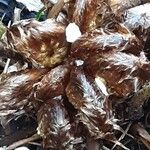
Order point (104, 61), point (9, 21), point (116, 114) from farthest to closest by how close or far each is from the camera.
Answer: point (9, 21), point (116, 114), point (104, 61)

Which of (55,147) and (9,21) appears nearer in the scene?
A: (55,147)

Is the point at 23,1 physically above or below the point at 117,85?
above

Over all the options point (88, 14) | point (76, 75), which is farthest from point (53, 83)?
point (88, 14)

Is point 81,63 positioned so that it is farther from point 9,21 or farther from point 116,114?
point 9,21

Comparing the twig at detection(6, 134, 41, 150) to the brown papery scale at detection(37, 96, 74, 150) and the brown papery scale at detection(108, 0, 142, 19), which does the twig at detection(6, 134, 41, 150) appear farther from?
the brown papery scale at detection(108, 0, 142, 19)

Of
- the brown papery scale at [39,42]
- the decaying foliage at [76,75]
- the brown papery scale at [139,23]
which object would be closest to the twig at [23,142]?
the decaying foliage at [76,75]

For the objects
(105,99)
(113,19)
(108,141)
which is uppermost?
(113,19)

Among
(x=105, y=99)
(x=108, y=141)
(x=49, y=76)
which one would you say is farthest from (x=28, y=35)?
(x=108, y=141)
